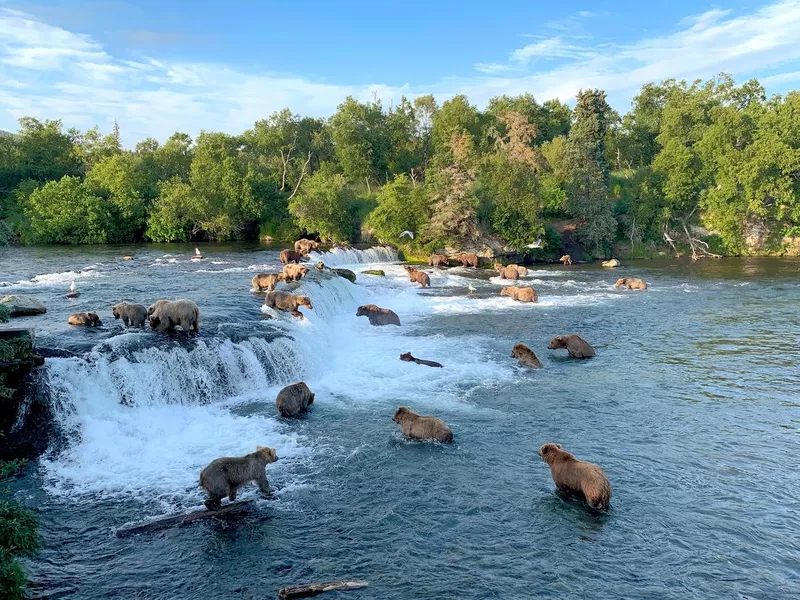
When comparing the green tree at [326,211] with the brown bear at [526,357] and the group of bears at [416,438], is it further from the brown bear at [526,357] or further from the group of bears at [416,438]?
the brown bear at [526,357]

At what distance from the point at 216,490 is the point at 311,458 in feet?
8.71

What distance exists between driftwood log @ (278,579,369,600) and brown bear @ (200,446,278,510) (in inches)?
110

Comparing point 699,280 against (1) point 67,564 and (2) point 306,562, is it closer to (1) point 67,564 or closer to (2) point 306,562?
(2) point 306,562

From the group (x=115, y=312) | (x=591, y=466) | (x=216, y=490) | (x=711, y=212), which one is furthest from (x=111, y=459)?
(x=711, y=212)

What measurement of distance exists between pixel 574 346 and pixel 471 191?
26153 mm

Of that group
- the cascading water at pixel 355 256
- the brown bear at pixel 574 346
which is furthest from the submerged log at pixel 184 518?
the cascading water at pixel 355 256

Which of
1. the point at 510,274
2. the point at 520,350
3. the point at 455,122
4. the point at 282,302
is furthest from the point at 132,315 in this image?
the point at 455,122

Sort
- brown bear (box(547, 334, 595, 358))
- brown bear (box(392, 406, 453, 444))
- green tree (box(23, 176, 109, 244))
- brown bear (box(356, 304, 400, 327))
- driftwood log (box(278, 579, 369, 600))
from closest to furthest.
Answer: driftwood log (box(278, 579, 369, 600)), brown bear (box(392, 406, 453, 444)), brown bear (box(547, 334, 595, 358)), brown bear (box(356, 304, 400, 327)), green tree (box(23, 176, 109, 244))

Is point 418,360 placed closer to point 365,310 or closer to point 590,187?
point 365,310

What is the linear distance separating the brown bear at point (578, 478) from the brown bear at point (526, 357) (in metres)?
8.08

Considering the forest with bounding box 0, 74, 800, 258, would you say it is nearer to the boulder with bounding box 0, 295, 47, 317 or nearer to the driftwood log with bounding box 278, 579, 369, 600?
the boulder with bounding box 0, 295, 47, 317

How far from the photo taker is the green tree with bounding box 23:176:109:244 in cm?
5009

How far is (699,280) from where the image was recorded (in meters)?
38.0

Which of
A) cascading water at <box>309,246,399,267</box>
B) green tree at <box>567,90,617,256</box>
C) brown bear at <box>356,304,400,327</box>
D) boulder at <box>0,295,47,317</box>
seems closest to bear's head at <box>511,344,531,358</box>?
brown bear at <box>356,304,400,327</box>
